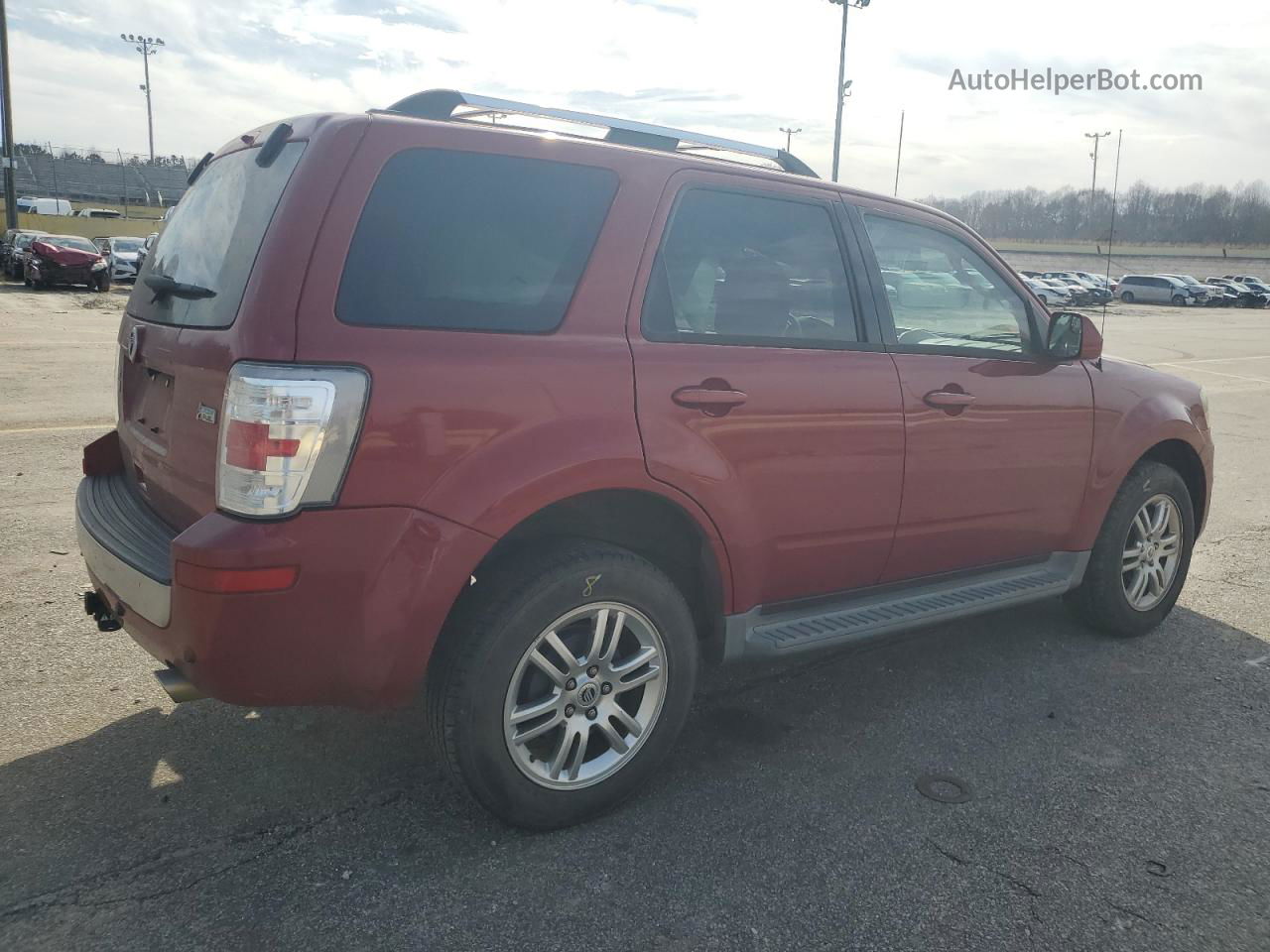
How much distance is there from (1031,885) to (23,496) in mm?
5913

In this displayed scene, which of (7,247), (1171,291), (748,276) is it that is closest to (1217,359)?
A: (748,276)

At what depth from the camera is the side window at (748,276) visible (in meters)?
3.19

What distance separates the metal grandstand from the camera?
2813 inches

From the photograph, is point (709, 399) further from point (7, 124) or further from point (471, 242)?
point (7, 124)

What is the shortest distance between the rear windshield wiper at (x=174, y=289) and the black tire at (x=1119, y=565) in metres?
3.71

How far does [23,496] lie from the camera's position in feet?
20.4

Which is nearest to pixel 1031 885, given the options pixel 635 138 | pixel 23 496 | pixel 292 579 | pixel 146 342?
pixel 292 579

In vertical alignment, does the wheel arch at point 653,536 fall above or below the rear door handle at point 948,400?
below

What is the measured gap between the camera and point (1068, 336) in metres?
4.20

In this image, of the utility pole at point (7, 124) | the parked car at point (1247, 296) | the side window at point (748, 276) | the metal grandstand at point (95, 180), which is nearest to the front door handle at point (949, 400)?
the side window at point (748, 276)

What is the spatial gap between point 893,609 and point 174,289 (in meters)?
2.60

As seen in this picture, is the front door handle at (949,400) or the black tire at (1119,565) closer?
the front door handle at (949,400)

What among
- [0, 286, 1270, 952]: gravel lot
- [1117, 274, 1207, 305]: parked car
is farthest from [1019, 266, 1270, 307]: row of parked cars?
[0, 286, 1270, 952]: gravel lot

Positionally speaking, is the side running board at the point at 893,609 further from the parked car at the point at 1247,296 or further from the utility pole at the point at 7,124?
the parked car at the point at 1247,296
